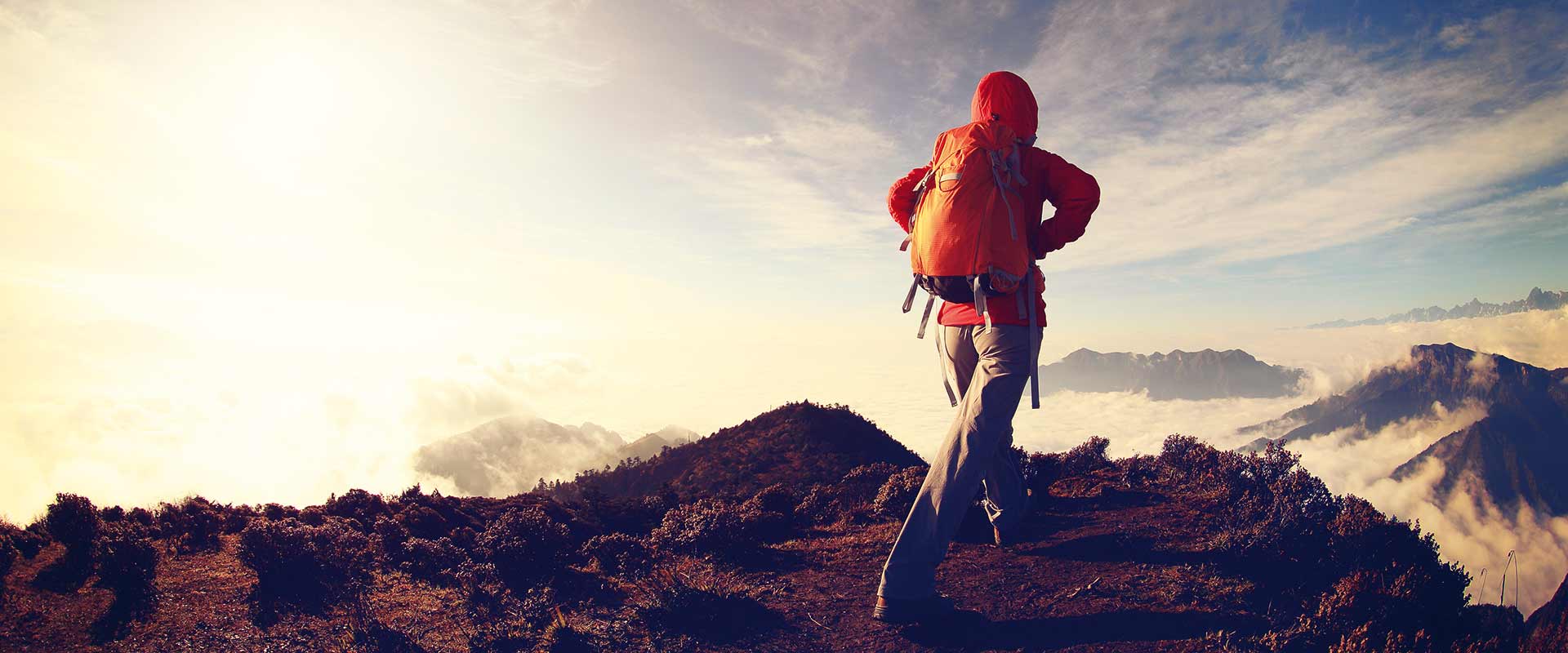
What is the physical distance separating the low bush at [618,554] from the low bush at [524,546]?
0.25 m

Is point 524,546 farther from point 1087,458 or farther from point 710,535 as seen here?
point 1087,458

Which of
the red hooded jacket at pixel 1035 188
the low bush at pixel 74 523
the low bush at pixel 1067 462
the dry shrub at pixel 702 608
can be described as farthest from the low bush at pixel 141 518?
the low bush at pixel 1067 462

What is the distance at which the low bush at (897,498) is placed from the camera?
652 cm

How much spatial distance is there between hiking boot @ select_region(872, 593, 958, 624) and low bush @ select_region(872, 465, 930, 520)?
2624 mm

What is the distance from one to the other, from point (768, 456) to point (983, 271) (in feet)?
45.4

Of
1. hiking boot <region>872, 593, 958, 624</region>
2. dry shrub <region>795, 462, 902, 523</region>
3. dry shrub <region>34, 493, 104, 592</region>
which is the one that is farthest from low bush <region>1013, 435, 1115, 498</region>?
dry shrub <region>34, 493, 104, 592</region>

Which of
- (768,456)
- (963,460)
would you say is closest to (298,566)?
(963,460)

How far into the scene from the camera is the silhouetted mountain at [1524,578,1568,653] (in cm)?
332

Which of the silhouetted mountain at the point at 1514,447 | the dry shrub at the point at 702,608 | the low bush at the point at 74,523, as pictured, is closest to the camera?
the dry shrub at the point at 702,608

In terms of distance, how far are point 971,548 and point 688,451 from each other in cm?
1510

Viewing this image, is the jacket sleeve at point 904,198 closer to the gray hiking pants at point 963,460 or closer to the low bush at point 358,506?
the gray hiking pants at point 963,460

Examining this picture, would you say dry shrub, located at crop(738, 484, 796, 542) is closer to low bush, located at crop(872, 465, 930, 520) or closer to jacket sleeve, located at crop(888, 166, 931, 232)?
low bush, located at crop(872, 465, 930, 520)

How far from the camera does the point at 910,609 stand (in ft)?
12.2

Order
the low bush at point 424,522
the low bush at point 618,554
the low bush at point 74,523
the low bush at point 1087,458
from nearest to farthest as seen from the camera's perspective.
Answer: the low bush at point 74,523
the low bush at point 618,554
the low bush at point 424,522
the low bush at point 1087,458
